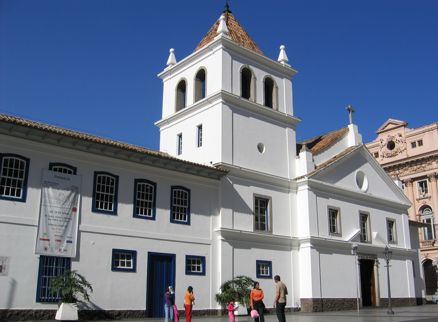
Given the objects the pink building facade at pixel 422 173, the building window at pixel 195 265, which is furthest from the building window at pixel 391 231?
the pink building facade at pixel 422 173

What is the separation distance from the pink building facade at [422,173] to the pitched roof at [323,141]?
22329 mm

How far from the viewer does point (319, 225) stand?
29.8 metres

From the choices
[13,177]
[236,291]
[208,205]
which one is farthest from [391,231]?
[13,177]

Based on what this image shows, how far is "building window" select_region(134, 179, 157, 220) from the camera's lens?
2302 centimetres

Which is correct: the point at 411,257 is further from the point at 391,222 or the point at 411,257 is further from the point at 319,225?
the point at 319,225

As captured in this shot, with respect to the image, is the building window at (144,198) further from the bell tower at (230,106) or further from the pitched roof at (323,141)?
the pitched roof at (323,141)

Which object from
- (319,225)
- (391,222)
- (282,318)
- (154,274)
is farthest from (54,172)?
(391,222)

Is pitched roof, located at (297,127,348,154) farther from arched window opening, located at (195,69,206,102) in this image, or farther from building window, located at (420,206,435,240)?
building window, located at (420,206,435,240)

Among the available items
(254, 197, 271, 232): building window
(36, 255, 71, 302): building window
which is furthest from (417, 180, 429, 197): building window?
(36, 255, 71, 302): building window

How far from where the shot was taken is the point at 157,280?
905 inches

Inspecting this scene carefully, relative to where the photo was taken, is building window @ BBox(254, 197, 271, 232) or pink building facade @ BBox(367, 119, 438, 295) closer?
building window @ BBox(254, 197, 271, 232)

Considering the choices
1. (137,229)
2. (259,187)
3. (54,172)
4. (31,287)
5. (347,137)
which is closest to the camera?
(31,287)

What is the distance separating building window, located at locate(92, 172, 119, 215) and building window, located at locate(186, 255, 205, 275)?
4.59 metres

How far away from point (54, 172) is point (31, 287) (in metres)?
4.52
